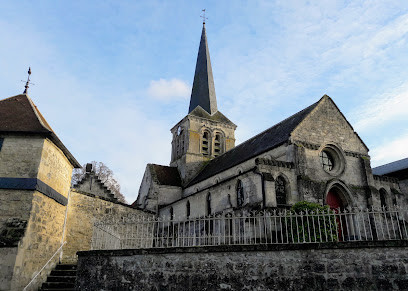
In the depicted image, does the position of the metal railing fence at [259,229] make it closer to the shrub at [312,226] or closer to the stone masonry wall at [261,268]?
A: the shrub at [312,226]

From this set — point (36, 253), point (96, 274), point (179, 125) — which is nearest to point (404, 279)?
point (96, 274)

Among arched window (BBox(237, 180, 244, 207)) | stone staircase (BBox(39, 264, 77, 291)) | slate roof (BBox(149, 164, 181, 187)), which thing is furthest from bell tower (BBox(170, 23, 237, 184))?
stone staircase (BBox(39, 264, 77, 291))

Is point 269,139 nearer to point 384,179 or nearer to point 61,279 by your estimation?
point 384,179

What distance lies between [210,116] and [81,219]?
782 inches

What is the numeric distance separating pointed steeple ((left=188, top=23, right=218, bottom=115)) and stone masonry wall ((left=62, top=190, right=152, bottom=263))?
19.3 meters

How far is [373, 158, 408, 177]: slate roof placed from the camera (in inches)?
877

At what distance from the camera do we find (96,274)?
30.1ft

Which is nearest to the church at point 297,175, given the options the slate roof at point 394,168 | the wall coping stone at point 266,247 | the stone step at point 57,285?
the slate roof at point 394,168

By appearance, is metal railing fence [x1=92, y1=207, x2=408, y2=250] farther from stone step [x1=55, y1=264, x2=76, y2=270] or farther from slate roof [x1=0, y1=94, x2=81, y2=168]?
slate roof [x1=0, y1=94, x2=81, y2=168]

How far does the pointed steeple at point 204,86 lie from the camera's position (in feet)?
109

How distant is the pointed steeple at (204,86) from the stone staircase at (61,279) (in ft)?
74.3

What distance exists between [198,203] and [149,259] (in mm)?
12018

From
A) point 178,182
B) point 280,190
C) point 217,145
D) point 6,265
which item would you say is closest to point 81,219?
point 6,265

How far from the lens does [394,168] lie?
23.7 m
